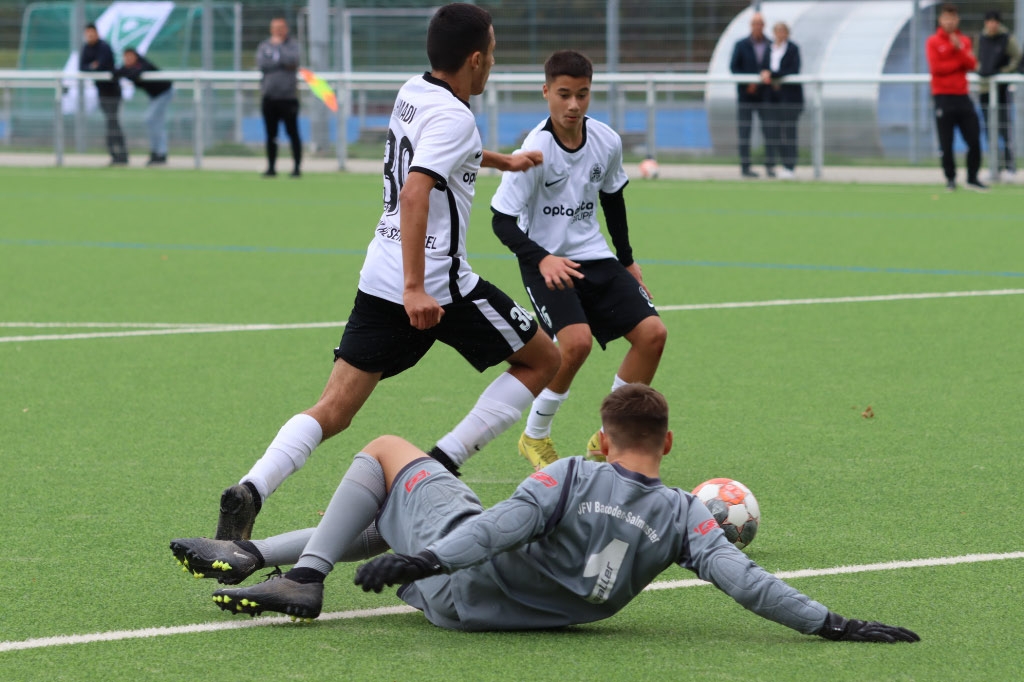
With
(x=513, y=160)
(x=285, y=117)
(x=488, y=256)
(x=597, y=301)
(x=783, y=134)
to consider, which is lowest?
(x=488, y=256)

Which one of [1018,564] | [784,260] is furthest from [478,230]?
[1018,564]

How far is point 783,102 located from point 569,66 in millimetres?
17058

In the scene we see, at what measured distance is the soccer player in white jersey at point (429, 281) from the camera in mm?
4809

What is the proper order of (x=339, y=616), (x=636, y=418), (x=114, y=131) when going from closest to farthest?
(x=636, y=418), (x=339, y=616), (x=114, y=131)

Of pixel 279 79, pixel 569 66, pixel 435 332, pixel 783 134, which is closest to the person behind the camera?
pixel 435 332

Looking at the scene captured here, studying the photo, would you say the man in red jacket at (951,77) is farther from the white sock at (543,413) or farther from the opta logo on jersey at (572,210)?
the white sock at (543,413)

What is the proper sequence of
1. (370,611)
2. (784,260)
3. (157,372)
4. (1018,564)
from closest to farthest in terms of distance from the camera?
1. (370,611)
2. (1018,564)
3. (157,372)
4. (784,260)

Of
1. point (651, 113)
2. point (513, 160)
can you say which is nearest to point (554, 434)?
point (513, 160)

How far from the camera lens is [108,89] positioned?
86.0ft

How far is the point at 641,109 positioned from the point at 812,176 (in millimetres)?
2806

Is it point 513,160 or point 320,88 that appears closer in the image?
point 513,160

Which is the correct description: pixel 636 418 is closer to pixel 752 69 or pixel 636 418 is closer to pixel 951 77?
pixel 951 77

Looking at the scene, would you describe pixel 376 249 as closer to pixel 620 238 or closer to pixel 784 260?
pixel 620 238

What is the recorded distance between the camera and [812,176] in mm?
23031
